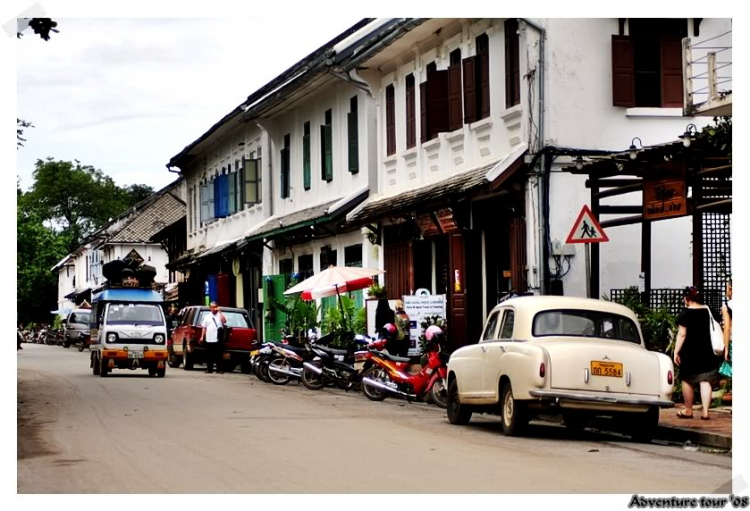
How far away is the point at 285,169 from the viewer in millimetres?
44688

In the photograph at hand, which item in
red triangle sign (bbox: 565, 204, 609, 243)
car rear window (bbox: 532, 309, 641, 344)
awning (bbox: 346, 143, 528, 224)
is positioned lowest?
car rear window (bbox: 532, 309, 641, 344)

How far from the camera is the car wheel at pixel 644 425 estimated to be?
1700 cm

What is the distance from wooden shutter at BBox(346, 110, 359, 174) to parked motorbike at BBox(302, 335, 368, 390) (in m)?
8.94

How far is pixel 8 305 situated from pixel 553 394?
653 centimetres

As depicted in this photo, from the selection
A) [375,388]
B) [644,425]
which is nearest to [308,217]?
[375,388]

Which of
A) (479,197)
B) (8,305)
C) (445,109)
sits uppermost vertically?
(445,109)

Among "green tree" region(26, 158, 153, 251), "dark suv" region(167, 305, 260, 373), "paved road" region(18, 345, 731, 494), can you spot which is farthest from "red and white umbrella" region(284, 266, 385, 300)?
"green tree" region(26, 158, 153, 251)

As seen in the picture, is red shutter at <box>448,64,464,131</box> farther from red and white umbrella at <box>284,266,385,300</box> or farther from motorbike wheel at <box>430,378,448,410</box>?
motorbike wheel at <box>430,378,448,410</box>

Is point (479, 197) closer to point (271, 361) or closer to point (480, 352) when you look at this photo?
point (271, 361)

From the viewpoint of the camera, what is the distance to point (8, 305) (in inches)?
509

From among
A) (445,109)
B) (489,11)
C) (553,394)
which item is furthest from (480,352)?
(445,109)

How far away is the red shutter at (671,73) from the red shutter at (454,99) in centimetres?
488

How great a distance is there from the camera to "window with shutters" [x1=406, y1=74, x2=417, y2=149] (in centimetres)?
3269

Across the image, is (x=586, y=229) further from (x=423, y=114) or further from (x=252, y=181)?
(x=252, y=181)
